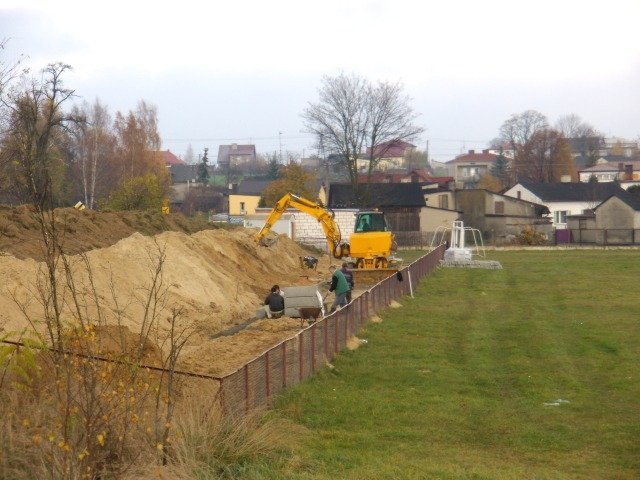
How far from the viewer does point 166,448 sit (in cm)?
1096

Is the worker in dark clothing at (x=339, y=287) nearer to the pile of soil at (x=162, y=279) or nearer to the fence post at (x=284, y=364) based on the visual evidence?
the pile of soil at (x=162, y=279)

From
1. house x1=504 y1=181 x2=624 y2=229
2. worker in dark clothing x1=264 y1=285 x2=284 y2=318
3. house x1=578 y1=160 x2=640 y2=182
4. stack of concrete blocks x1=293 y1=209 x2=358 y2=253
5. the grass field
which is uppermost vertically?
house x1=578 y1=160 x2=640 y2=182

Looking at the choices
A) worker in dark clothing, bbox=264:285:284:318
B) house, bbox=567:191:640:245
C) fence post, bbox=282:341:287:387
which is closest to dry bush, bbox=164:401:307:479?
fence post, bbox=282:341:287:387

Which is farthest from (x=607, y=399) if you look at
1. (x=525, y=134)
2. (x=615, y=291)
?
(x=525, y=134)

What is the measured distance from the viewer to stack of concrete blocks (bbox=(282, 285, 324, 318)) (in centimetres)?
2728

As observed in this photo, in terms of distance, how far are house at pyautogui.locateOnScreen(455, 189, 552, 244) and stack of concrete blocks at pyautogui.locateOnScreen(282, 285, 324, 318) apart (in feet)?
215

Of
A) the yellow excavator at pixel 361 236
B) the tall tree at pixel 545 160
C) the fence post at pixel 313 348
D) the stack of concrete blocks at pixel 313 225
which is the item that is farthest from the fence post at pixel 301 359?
the tall tree at pixel 545 160

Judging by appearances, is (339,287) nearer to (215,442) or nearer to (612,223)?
(215,442)

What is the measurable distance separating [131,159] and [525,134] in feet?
326

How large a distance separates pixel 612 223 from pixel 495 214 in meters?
11.3

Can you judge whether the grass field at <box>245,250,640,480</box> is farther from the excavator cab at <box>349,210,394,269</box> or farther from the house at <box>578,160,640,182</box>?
the house at <box>578,160,640,182</box>

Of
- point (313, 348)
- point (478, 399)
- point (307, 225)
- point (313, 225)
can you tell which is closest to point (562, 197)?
point (313, 225)

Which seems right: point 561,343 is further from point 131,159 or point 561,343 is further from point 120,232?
point 131,159

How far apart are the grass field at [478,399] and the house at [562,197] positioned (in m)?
75.6
